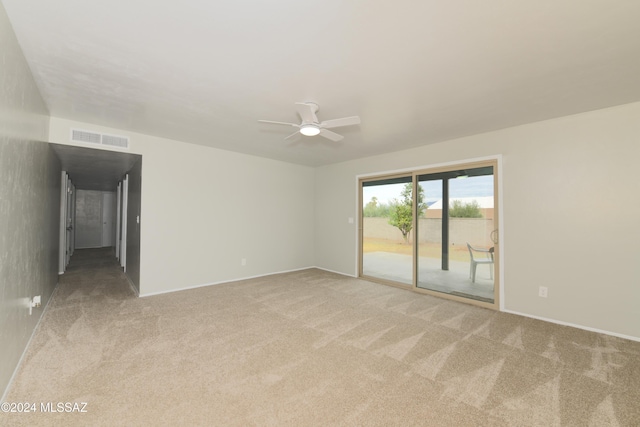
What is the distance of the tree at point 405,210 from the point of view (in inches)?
182

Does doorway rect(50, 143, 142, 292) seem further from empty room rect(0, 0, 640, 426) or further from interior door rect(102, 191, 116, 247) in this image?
interior door rect(102, 191, 116, 247)

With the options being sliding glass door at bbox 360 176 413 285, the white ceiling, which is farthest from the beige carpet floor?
the white ceiling

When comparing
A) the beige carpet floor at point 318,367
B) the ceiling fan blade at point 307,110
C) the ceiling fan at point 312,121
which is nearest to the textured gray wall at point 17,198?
the beige carpet floor at point 318,367

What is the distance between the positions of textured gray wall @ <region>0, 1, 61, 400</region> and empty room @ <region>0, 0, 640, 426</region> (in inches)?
1.4

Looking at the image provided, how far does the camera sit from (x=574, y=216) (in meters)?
3.14

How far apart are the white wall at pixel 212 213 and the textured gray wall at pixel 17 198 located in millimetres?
1232

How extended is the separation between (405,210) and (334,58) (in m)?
3.34

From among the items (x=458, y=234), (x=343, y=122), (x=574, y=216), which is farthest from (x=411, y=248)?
(x=343, y=122)

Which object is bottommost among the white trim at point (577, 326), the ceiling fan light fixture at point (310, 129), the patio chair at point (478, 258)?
the white trim at point (577, 326)

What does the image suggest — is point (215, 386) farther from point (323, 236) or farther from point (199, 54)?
point (323, 236)

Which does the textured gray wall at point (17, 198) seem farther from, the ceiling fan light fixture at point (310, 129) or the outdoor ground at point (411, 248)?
the outdoor ground at point (411, 248)

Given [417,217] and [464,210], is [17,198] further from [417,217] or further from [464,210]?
[464,210]

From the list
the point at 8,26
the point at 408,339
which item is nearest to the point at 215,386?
the point at 408,339

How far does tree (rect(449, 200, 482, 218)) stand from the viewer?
3.97 metres
